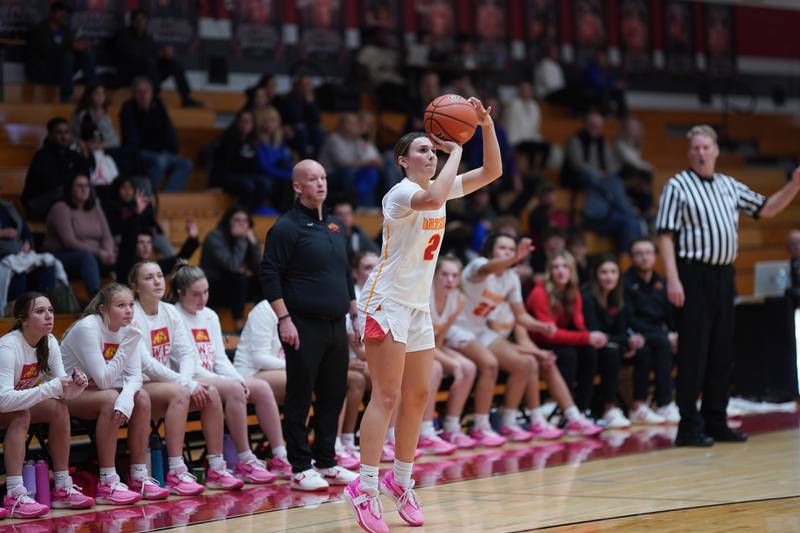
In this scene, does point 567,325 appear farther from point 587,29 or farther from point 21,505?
point 587,29

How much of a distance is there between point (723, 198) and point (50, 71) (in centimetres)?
666

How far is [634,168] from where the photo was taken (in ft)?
45.8

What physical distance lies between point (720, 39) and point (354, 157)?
822cm

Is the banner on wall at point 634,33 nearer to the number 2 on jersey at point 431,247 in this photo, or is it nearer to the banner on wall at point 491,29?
the banner on wall at point 491,29

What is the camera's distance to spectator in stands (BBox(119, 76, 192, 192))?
10.4 metres

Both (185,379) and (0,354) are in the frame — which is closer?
(0,354)

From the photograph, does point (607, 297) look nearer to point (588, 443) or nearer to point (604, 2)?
point (588, 443)

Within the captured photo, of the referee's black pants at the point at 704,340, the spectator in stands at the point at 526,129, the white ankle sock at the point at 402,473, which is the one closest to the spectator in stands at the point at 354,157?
the spectator in stands at the point at 526,129

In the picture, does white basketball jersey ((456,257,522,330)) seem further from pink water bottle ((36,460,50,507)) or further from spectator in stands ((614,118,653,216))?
spectator in stands ((614,118,653,216))

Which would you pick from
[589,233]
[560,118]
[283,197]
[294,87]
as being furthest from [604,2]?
[283,197]

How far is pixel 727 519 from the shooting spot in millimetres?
4934

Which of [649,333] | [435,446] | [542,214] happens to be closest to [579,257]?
[542,214]

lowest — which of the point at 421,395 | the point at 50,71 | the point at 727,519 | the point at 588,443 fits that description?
the point at 588,443

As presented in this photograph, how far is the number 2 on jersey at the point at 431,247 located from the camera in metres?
5.16
